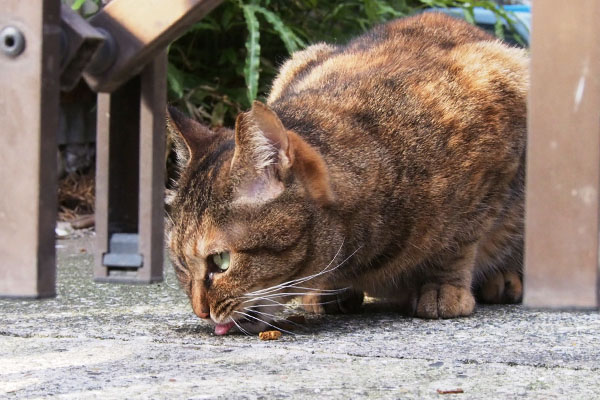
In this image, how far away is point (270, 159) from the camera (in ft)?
8.18

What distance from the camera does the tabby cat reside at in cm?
253

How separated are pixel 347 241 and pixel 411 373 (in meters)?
0.75

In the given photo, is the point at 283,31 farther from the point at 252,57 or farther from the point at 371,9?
the point at 371,9

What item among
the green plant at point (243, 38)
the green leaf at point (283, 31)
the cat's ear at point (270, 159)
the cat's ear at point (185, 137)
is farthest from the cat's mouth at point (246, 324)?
the green plant at point (243, 38)

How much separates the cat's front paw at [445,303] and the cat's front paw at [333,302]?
0.25 meters

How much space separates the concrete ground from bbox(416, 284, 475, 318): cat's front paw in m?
0.06

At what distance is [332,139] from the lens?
2811 mm

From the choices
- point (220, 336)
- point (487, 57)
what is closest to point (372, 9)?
point (487, 57)

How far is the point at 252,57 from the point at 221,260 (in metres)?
2.99

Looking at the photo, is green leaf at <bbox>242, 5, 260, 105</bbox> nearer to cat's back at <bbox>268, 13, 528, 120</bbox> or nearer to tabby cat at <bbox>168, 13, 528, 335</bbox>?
cat's back at <bbox>268, 13, 528, 120</bbox>

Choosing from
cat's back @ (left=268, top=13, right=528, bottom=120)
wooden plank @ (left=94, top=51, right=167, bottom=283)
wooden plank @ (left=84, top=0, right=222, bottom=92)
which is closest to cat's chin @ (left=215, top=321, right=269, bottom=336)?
cat's back @ (left=268, top=13, right=528, bottom=120)

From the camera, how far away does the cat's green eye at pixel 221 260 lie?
100 inches

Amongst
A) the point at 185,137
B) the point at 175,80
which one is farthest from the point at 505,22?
the point at 185,137

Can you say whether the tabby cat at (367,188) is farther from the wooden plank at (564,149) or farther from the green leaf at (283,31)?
the green leaf at (283,31)
